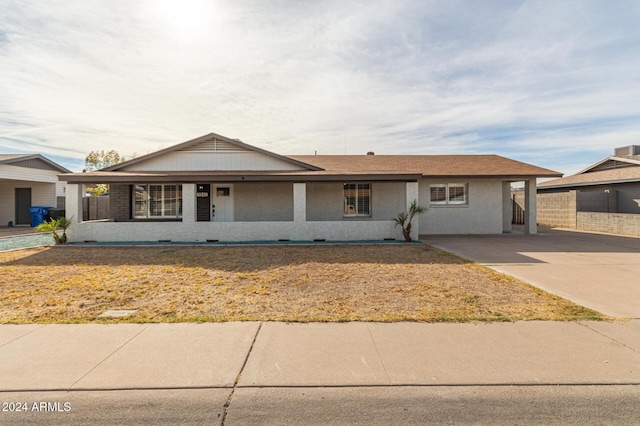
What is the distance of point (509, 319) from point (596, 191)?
2131cm

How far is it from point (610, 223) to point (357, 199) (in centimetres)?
1340

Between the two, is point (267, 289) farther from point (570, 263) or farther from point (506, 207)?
point (506, 207)

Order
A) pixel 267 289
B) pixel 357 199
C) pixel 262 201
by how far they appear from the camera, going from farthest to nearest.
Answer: pixel 357 199
pixel 262 201
pixel 267 289

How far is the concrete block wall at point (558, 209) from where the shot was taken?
19.3m

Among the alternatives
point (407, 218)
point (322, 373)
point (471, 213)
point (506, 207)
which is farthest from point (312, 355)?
point (506, 207)

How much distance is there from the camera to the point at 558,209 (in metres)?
20.4

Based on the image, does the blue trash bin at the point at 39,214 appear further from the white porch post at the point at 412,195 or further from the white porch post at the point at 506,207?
the white porch post at the point at 506,207

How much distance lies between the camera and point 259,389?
3211 millimetres

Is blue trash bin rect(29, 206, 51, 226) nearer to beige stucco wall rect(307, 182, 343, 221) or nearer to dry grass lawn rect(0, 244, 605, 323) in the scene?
dry grass lawn rect(0, 244, 605, 323)

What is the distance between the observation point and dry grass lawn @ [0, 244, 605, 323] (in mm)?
5180

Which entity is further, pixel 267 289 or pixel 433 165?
pixel 433 165

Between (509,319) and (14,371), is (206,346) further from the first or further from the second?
(509,319)

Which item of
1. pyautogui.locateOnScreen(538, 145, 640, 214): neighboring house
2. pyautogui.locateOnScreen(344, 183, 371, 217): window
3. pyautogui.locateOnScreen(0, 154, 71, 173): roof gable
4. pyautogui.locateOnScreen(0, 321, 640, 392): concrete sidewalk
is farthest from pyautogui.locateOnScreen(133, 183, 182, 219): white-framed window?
pyautogui.locateOnScreen(538, 145, 640, 214): neighboring house

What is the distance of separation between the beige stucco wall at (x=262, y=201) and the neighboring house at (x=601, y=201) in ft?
54.5
